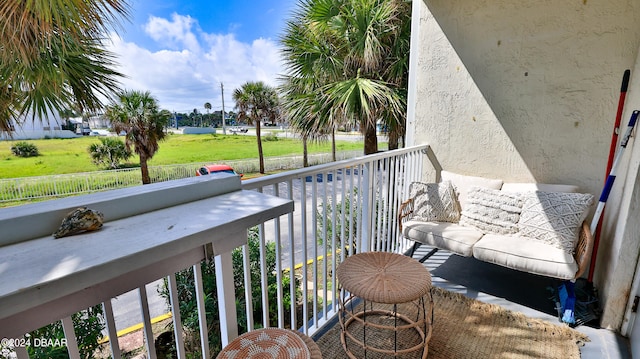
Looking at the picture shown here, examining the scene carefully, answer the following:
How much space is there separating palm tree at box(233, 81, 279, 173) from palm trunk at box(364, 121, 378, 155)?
28.7 ft

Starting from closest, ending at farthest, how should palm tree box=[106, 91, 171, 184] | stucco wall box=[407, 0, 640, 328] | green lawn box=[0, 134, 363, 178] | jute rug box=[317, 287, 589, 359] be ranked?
1. jute rug box=[317, 287, 589, 359]
2. stucco wall box=[407, 0, 640, 328]
3. palm tree box=[106, 91, 171, 184]
4. green lawn box=[0, 134, 363, 178]

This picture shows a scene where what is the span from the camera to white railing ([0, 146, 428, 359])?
1.04m

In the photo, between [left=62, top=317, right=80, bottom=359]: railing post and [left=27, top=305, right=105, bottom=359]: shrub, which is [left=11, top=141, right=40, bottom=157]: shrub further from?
[left=62, top=317, right=80, bottom=359]: railing post

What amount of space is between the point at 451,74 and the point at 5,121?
5.22m

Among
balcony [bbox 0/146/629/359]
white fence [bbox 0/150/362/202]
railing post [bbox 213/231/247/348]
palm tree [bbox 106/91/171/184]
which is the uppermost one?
palm tree [bbox 106/91/171/184]

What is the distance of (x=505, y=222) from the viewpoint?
2.45 m

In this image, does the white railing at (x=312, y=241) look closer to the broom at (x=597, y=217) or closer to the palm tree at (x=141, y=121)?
the broom at (x=597, y=217)

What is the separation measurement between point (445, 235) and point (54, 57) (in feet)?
14.3

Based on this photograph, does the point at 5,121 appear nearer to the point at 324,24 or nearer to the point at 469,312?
the point at 324,24

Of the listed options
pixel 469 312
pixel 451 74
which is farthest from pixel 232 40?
pixel 469 312

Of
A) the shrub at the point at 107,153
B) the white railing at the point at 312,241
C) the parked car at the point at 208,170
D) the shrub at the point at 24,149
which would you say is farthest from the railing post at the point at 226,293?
the shrub at the point at 24,149

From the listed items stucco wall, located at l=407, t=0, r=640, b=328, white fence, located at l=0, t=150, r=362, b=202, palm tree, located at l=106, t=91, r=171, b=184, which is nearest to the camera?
stucco wall, located at l=407, t=0, r=640, b=328

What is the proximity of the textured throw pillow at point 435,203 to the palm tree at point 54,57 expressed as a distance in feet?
11.5

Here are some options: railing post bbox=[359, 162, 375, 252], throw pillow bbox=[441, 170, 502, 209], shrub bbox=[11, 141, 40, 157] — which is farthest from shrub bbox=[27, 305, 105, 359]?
shrub bbox=[11, 141, 40, 157]
